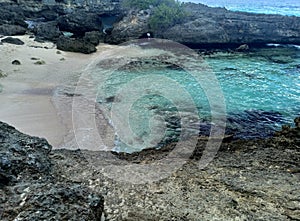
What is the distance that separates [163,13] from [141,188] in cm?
3119

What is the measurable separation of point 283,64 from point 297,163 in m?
20.3

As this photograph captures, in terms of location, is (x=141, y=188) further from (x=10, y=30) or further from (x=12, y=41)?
(x=10, y=30)

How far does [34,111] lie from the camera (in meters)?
13.9

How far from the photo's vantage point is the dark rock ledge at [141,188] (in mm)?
4648

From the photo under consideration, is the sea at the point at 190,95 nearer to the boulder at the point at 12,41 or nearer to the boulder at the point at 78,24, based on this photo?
the boulder at the point at 12,41

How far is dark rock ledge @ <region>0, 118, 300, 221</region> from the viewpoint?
4648 millimetres

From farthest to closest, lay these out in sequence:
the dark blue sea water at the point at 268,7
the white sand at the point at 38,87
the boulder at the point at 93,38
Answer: the dark blue sea water at the point at 268,7
the boulder at the point at 93,38
the white sand at the point at 38,87

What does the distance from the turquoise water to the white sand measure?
2.16 metres

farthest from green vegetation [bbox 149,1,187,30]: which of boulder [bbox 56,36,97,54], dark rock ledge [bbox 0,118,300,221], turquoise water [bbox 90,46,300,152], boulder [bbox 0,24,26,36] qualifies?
dark rock ledge [bbox 0,118,300,221]

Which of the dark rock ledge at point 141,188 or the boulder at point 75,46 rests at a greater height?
the dark rock ledge at point 141,188

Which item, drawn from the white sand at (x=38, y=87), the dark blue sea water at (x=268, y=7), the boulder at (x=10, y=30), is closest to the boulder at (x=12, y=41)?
the white sand at (x=38, y=87)

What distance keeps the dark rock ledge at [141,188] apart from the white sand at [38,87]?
13.1 ft

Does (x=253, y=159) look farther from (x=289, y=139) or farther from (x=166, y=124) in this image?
(x=166, y=124)

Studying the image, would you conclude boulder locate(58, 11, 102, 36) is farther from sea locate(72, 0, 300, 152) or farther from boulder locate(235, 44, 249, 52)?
boulder locate(235, 44, 249, 52)
